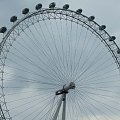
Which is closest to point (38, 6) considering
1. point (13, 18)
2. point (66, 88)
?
point (13, 18)

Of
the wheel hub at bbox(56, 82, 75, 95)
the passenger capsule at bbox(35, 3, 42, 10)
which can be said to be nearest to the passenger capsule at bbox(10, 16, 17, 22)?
the passenger capsule at bbox(35, 3, 42, 10)

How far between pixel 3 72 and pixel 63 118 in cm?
894

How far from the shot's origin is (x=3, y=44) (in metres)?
52.6

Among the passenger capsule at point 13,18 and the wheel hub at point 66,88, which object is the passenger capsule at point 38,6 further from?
the wheel hub at point 66,88

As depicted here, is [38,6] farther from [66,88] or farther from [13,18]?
[66,88]

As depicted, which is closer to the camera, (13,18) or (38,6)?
(13,18)

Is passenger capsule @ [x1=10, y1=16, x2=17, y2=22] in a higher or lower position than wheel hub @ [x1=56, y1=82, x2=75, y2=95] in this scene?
higher

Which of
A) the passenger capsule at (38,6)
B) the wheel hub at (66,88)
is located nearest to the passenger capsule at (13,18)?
the passenger capsule at (38,6)

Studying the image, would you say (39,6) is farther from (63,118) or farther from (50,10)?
(63,118)

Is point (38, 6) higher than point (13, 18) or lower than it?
higher

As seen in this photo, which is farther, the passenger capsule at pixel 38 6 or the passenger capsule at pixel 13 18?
the passenger capsule at pixel 38 6

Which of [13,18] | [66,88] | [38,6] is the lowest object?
[66,88]

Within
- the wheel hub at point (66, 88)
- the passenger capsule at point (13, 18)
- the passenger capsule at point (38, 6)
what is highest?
the passenger capsule at point (38, 6)

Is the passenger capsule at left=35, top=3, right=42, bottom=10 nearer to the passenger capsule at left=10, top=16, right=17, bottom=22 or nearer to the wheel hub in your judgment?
the passenger capsule at left=10, top=16, right=17, bottom=22
